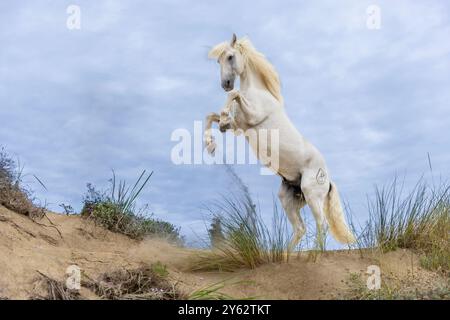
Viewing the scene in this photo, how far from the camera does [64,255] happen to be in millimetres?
7051

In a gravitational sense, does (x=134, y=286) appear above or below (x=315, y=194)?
below

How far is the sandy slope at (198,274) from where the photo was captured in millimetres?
6199

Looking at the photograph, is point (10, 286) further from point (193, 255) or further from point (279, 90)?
point (279, 90)

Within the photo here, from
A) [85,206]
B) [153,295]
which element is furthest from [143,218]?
[153,295]

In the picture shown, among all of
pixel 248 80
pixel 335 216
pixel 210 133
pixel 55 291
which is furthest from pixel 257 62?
pixel 55 291

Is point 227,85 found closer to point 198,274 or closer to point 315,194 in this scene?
point 315,194

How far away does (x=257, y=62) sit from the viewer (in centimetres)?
819

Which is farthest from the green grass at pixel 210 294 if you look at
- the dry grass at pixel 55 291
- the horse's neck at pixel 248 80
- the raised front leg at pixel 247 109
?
the horse's neck at pixel 248 80

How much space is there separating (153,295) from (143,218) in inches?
182

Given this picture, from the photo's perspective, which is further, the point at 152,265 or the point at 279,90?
the point at 279,90

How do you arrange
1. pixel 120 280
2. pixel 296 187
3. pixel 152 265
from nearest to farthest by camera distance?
pixel 120 280
pixel 152 265
pixel 296 187

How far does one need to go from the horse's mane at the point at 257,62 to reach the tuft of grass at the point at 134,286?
3.29m

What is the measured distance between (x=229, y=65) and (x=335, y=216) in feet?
8.59

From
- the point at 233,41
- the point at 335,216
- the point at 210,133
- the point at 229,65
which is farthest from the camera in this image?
the point at 335,216
